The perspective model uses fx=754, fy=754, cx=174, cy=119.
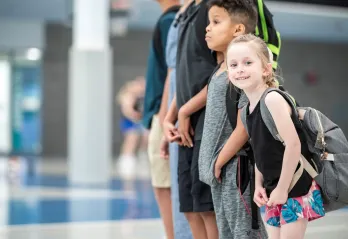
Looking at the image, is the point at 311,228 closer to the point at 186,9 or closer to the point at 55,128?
the point at 186,9

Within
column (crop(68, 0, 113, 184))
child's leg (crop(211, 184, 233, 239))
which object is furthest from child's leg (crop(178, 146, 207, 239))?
column (crop(68, 0, 113, 184))

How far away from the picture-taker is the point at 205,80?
12.6 feet

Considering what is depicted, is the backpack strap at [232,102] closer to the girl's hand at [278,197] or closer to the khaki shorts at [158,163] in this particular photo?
the girl's hand at [278,197]

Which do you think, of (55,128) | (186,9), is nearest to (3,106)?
(55,128)

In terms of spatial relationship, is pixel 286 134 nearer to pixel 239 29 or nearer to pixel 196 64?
pixel 239 29

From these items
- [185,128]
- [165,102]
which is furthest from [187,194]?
[165,102]

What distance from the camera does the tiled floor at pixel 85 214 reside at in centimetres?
615

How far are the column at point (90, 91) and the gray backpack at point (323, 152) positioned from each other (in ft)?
27.1

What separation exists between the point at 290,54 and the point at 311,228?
19756mm

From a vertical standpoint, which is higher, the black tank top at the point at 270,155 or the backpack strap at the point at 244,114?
the backpack strap at the point at 244,114

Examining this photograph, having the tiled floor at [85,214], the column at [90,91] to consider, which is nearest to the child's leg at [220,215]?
the tiled floor at [85,214]

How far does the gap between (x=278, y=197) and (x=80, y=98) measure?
27.5 ft

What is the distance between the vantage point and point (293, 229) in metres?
3.09

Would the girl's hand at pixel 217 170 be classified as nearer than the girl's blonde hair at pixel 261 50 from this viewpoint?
No
